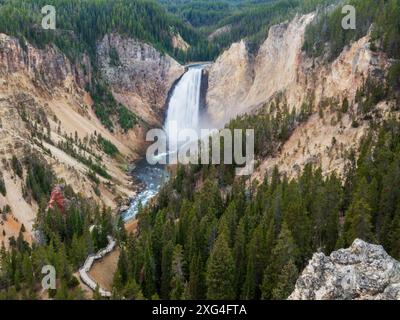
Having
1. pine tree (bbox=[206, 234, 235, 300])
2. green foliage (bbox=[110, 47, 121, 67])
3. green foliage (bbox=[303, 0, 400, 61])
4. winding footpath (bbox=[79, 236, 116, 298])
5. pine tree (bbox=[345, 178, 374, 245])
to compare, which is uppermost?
green foliage (bbox=[303, 0, 400, 61])

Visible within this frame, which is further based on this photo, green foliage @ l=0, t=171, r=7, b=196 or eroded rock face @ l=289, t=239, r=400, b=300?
green foliage @ l=0, t=171, r=7, b=196

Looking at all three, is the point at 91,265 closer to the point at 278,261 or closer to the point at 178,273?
the point at 178,273

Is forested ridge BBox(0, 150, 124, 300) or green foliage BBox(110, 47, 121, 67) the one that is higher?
green foliage BBox(110, 47, 121, 67)

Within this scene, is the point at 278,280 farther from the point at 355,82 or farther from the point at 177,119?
the point at 177,119

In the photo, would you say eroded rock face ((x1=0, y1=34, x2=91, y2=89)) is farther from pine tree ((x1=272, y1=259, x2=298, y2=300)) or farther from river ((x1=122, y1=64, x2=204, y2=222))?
pine tree ((x1=272, y1=259, x2=298, y2=300))

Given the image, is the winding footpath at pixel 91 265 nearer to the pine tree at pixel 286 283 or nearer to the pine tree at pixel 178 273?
the pine tree at pixel 178 273

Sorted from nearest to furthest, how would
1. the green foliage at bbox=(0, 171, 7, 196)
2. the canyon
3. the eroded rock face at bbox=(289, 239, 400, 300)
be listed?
1. the eroded rock face at bbox=(289, 239, 400, 300)
2. the canyon
3. the green foliage at bbox=(0, 171, 7, 196)

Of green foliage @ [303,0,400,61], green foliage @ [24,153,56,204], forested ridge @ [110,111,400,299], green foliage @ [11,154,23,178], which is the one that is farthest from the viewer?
green foliage @ [11,154,23,178]

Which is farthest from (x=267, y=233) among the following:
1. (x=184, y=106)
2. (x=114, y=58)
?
(x=114, y=58)

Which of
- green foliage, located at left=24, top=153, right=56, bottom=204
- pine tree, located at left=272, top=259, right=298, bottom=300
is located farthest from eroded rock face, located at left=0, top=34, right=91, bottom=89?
pine tree, located at left=272, top=259, right=298, bottom=300
